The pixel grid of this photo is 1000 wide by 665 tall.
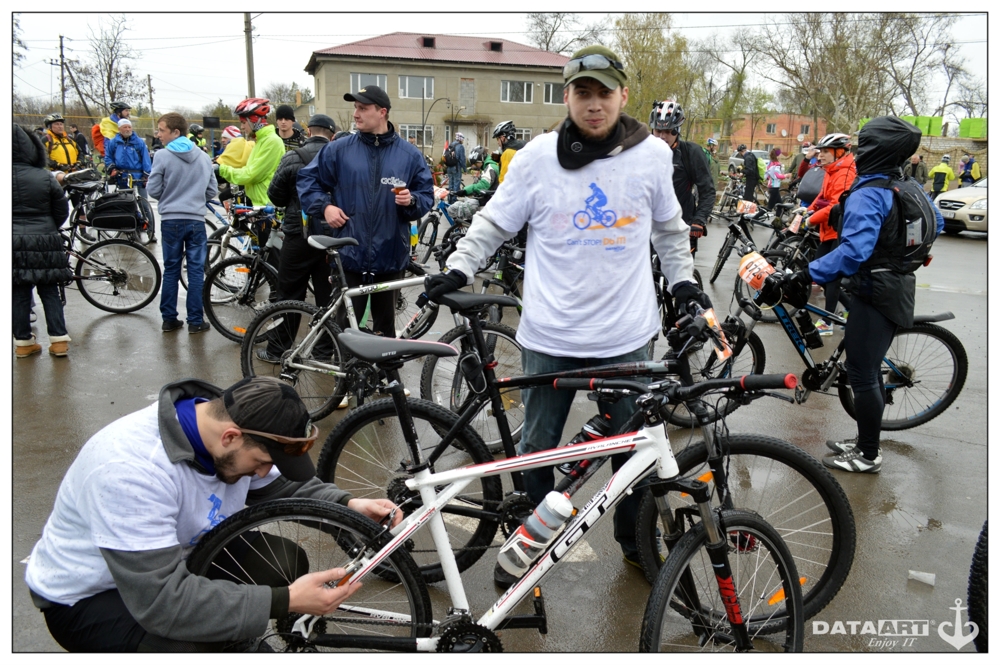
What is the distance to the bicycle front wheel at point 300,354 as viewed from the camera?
4.70m

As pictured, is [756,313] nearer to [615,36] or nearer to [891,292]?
[891,292]

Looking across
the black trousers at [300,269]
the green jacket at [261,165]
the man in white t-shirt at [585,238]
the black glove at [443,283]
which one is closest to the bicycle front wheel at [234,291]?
the black trousers at [300,269]

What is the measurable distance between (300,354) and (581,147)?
2.65 m

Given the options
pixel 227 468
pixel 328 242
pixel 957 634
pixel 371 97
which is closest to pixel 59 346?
pixel 328 242

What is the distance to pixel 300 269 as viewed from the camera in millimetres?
5664

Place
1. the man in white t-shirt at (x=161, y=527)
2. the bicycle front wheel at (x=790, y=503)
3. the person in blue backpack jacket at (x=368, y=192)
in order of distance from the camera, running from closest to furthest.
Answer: the man in white t-shirt at (x=161, y=527) < the bicycle front wheel at (x=790, y=503) < the person in blue backpack jacket at (x=368, y=192)

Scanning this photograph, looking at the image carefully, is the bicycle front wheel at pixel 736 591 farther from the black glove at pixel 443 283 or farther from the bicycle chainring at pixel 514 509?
the black glove at pixel 443 283

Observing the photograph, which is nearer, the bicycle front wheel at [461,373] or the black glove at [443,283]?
the black glove at [443,283]

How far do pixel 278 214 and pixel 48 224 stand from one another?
2.02 metres

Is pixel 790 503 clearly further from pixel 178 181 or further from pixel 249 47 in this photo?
pixel 249 47

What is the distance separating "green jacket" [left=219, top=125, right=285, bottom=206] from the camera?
6703mm

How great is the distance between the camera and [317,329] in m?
4.68

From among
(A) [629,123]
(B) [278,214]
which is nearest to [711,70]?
(B) [278,214]

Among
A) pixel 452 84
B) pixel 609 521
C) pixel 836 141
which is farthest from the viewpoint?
pixel 452 84
